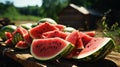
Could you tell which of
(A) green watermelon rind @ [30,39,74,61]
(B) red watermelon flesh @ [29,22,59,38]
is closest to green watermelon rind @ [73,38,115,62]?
(A) green watermelon rind @ [30,39,74,61]

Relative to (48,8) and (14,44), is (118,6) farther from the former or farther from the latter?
(48,8)

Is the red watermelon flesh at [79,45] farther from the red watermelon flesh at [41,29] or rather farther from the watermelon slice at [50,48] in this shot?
the red watermelon flesh at [41,29]

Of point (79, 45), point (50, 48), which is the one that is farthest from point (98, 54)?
point (50, 48)

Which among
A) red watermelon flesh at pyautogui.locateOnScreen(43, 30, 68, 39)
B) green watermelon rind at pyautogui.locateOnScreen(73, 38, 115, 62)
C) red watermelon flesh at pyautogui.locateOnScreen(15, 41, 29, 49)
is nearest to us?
green watermelon rind at pyautogui.locateOnScreen(73, 38, 115, 62)

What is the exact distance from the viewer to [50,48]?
3109mm

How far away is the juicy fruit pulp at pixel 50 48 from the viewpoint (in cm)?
291

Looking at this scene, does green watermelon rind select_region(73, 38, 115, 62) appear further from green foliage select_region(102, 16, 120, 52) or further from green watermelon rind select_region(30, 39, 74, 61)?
green foliage select_region(102, 16, 120, 52)

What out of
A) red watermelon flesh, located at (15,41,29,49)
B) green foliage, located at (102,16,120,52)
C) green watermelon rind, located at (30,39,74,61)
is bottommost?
red watermelon flesh, located at (15,41,29,49)

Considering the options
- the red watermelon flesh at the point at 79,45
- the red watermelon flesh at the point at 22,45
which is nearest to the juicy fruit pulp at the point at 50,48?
the red watermelon flesh at the point at 79,45

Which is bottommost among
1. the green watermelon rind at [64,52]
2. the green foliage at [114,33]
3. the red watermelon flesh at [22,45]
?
the red watermelon flesh at [22,45]

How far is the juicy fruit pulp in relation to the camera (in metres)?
2.91

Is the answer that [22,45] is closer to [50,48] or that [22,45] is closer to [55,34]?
[55,34]

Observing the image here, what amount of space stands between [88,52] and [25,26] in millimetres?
2007

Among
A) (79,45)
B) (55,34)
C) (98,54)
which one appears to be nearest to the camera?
(98,54)
